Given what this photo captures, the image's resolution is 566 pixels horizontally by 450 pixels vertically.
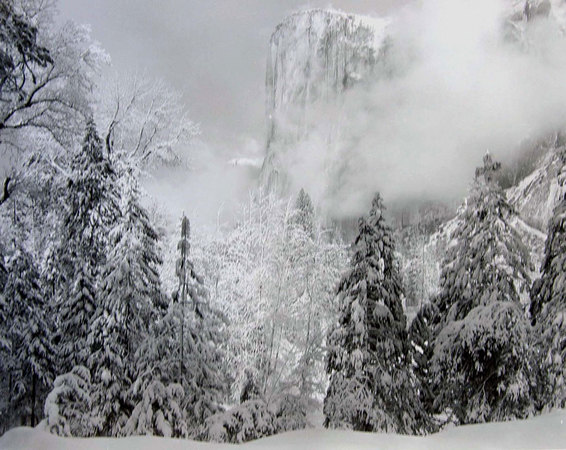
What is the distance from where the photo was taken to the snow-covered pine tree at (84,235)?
6.29 m

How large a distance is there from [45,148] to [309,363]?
4.80 meters

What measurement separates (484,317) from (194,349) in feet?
12.2

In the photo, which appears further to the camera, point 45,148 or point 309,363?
point 309,363

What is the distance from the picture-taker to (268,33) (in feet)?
21.9

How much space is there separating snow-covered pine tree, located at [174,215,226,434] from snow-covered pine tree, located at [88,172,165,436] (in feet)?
1.10

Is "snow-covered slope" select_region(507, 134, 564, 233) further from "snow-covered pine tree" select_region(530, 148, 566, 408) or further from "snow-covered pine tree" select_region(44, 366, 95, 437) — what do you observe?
"snow-covered pine tree" select_region(44, 366, 95, 437)

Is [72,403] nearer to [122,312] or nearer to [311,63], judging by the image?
[122,312]

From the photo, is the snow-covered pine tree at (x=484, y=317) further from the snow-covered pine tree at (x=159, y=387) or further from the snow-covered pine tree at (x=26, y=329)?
the snow-covered pine tree at (x=26, y=329)

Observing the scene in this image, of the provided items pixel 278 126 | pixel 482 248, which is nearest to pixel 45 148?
pixel 278 126

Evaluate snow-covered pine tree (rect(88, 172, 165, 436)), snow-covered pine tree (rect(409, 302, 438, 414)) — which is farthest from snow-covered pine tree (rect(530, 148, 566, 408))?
snow-covered pine tree (rect(88, 172, 165, 436))

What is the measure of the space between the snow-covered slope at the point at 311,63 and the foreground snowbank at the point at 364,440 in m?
3.40

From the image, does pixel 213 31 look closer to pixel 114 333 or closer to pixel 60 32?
pixel 60 32

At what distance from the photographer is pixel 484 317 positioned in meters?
6.67

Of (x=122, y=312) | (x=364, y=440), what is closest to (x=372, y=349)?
(x=364, y=440)
